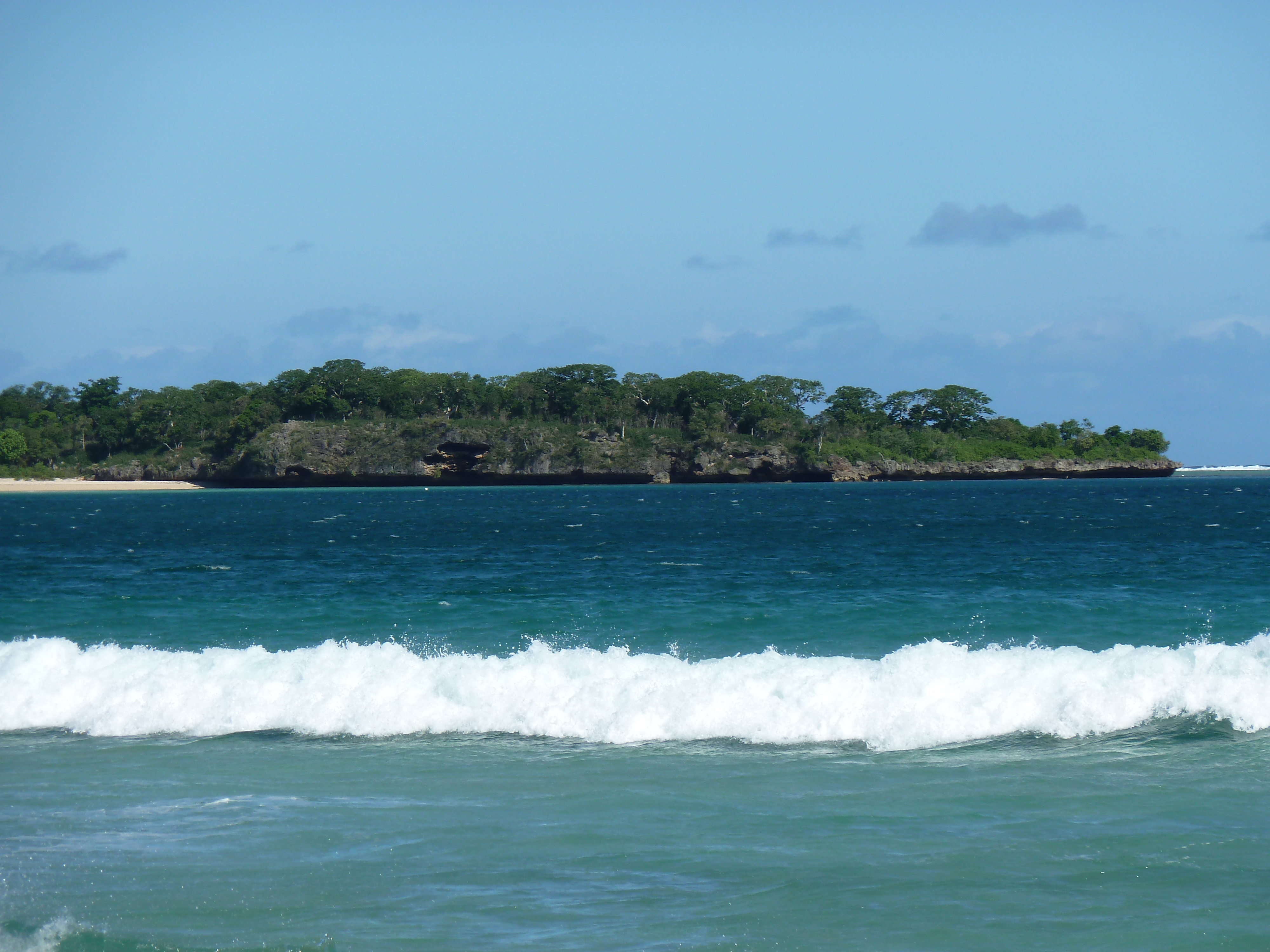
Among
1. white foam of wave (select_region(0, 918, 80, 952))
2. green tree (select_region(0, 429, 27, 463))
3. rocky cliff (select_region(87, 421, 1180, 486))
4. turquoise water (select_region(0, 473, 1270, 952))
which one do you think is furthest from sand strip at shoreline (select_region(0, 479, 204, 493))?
white foam of wave (select_region(0, 918, 80, 952))

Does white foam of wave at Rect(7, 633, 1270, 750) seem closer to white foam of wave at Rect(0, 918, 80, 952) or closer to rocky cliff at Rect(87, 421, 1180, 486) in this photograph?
white foam of wave at Rect(0, 918, 80, 952)

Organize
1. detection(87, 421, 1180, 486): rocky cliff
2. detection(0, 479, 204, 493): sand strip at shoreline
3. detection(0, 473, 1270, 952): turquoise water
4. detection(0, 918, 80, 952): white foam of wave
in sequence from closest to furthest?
detection(0, 918, 80, 952): white foam of wave
detection(0, 473, 1270, 952): turquoise water
detection(0, 479, 204, 493): sand strip at shoreline
detection(87, 421, 1180, 486): rocky cliff

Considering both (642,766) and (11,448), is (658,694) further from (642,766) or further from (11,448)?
(11,448)

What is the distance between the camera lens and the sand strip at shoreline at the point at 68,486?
162375 millimetres

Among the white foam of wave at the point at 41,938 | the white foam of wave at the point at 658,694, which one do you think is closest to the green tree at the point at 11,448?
the white foam of wave at the point at 658,694

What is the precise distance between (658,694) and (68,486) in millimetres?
177343

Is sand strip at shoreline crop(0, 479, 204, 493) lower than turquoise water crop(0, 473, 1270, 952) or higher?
higher

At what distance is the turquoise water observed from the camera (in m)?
7.75

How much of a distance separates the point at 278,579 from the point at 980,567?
68.6 ft

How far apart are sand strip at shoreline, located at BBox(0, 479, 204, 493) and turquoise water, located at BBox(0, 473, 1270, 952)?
154334 mm

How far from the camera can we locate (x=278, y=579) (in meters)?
30.2

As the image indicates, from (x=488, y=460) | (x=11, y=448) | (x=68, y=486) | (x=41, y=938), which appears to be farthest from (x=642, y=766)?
(x=11, y=448)

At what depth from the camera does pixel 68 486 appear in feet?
544

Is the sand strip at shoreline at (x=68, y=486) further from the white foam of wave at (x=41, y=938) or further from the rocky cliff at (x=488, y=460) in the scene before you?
the white foam of wave at (x=41, y=938)
